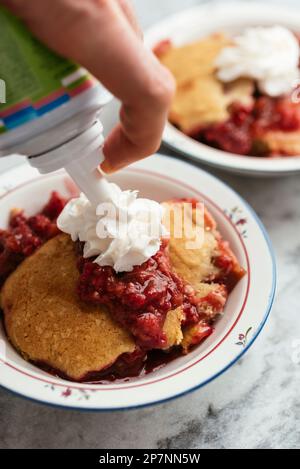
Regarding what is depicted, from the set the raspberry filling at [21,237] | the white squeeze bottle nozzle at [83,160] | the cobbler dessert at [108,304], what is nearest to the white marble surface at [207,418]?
the cobbler dessert at [108,304]

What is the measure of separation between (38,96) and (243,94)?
4.61 feet

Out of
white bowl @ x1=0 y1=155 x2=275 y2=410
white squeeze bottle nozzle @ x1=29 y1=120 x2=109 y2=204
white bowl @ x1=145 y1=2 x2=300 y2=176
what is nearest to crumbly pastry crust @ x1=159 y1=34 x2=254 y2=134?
white bowl @ x1=145 y1=2 x2=300 y2=176

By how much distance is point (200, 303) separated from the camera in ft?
5.30

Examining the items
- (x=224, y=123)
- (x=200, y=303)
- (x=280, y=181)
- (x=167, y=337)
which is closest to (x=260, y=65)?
(x=224, y=123)

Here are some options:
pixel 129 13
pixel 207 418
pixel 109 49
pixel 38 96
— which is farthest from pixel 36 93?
pixel 207 418

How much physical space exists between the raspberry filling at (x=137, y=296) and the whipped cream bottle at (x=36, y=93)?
0.42m

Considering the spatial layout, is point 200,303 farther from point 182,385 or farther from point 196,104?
point 196,104

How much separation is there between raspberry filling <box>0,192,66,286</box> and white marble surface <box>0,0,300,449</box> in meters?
0.37

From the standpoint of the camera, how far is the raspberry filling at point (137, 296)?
1.48m

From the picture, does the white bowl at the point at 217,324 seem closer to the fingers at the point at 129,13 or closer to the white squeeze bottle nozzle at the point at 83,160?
the white squeeze bottle nozzle at the point at 83,160

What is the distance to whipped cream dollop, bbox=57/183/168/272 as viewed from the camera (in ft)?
4.97

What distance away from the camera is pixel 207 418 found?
5.13 feet

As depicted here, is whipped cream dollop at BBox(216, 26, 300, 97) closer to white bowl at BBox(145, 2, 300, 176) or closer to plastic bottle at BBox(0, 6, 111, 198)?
white bowl at BBox(145, 2, 300, 176)

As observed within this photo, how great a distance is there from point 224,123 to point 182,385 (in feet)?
4.00
